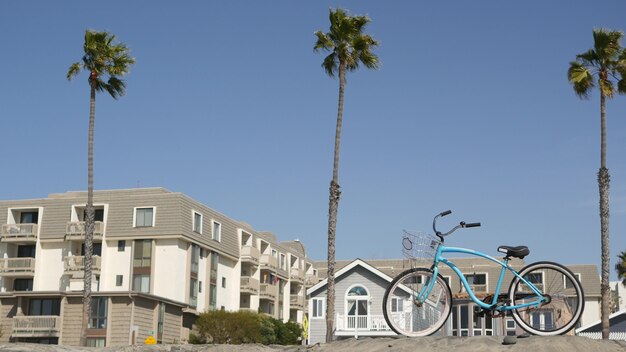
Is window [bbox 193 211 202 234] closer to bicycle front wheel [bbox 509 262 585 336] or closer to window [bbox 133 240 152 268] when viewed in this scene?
window [bbox 133 240 152 268]

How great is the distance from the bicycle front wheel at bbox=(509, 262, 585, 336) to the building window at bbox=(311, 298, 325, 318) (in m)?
45.0

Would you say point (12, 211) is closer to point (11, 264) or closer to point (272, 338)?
point (11, 264)

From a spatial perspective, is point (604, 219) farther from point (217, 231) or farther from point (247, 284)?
point (247, 284)

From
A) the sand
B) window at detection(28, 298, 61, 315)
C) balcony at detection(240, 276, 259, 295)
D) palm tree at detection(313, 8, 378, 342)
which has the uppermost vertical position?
palm tree at detection(313, 8, 378, 342)

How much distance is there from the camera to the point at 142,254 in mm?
66500

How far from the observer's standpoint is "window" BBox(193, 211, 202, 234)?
226ft

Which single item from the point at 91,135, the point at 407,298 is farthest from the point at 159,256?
the point at 407,298

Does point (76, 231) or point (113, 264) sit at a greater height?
point (76, 231)

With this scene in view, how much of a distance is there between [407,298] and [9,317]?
52035 millimetres

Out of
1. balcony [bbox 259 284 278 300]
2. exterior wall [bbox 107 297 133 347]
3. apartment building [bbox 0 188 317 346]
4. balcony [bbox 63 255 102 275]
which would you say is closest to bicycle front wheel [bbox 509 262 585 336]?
exterior wall [bbox 107 297 133 347]

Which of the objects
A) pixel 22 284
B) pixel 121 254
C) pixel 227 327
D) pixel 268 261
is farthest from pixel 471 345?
pixel 268 261

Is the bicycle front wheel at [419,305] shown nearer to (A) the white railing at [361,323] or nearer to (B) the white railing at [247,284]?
(A) the white railing at [361,323]

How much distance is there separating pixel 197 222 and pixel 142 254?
550cm

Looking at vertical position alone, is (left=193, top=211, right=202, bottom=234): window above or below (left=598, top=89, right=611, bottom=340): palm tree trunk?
above
